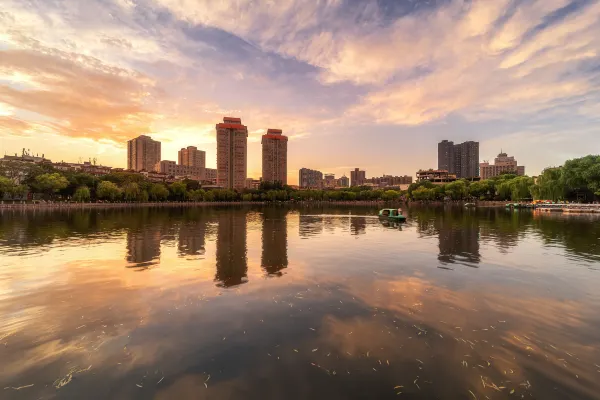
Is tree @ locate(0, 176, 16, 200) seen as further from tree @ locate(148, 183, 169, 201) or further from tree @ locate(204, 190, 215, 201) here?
tree @ locate(204, 190, 215, 201)

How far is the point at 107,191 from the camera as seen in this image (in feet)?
389

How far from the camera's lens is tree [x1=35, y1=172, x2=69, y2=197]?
348 feet

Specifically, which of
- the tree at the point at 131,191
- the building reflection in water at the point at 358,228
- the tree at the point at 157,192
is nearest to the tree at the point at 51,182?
the tree at the point at 131,191

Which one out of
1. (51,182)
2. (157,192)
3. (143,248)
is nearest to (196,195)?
(157,192)

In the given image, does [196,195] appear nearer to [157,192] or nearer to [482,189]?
[157,192]

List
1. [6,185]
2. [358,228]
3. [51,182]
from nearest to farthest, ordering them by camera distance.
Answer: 1. [358,228]
2. [6,185]
3. [51,182]

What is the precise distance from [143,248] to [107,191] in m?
111

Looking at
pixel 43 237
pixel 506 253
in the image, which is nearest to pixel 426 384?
pixel 506 253

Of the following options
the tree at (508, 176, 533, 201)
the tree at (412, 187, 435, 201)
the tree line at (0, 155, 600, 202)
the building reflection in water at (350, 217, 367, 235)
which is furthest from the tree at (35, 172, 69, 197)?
the tree at (412, 187, 435, 201)

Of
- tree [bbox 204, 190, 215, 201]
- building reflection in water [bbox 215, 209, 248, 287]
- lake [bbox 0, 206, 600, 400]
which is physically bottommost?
lake [bbox 0, 206, 600, 400]

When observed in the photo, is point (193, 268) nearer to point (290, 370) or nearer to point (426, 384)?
point (290, 370)

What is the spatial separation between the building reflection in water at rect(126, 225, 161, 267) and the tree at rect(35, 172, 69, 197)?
95.8m

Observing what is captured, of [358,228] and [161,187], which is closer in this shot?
[358,228]

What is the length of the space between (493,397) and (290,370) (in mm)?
5217
